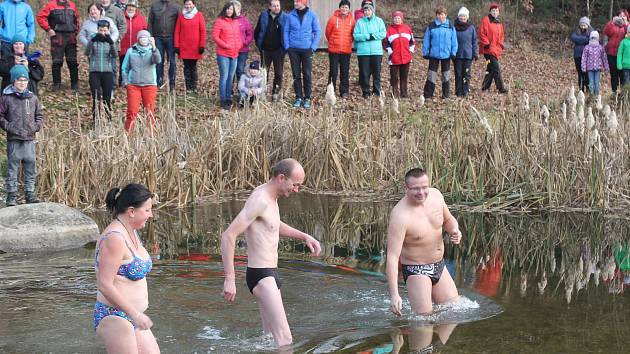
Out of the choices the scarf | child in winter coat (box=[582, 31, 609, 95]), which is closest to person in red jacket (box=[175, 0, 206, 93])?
the scarf

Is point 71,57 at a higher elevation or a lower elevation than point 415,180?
higher

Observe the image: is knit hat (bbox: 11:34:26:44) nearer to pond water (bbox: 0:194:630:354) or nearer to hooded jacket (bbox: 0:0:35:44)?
hooded jacket (bbox: 0:0:35:44)

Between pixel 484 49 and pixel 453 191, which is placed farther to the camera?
pixel 484 49

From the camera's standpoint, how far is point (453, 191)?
522 inches

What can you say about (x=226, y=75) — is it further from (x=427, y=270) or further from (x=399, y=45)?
(x=427, y=270)

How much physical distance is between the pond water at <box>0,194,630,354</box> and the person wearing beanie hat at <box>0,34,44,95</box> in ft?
10.8

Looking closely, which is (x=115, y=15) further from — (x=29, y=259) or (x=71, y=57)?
(x=29, y=259)

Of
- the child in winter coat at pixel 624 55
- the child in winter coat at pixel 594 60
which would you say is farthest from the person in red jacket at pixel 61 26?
the child in winter coat at pixel 624 55

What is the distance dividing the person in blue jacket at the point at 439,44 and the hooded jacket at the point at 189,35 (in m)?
4.26

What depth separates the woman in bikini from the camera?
20.3 ft

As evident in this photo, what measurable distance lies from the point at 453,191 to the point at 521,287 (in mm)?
→ 3803

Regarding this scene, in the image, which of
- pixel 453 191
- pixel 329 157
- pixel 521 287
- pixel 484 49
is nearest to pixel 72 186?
pixel 329 157

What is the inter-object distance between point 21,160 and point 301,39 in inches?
278

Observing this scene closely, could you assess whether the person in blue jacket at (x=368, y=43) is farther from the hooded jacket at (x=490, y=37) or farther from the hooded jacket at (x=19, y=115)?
the hooded jacket at (x=19, y=115)
